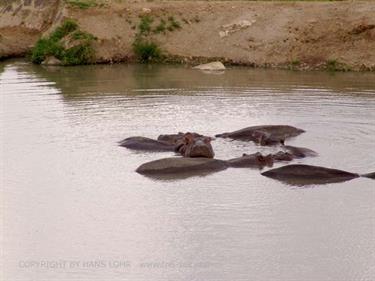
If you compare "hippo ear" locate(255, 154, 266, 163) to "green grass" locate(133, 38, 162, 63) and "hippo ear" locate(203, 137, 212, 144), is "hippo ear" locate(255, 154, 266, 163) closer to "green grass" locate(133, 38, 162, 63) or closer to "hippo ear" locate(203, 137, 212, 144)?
"hippo ear" locate(203, 137, 212, 144)

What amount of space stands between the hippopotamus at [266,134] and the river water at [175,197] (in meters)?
0.25

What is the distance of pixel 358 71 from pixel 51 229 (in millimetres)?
18008

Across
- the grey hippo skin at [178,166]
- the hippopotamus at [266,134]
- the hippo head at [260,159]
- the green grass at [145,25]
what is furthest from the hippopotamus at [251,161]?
the green grass at [145,25]

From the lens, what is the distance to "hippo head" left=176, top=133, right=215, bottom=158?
16.6 meters

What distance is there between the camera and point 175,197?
14.7 metres

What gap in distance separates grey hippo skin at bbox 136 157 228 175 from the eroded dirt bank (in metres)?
14.3

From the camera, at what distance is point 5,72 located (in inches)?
1182

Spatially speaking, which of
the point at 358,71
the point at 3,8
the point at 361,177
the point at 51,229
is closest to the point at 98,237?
the point at 51,229

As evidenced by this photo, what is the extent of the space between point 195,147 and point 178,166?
657 mm

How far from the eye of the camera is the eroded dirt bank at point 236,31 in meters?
30.1

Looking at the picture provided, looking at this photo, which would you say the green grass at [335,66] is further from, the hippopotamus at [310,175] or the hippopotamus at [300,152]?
the hippopotamus at [310,175]

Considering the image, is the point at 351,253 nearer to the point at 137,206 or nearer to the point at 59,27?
Answer: the point at 137,206

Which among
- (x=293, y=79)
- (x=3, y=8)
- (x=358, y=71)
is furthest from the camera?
(x=3, y=8)

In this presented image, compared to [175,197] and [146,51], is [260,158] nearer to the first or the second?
[175,197]
